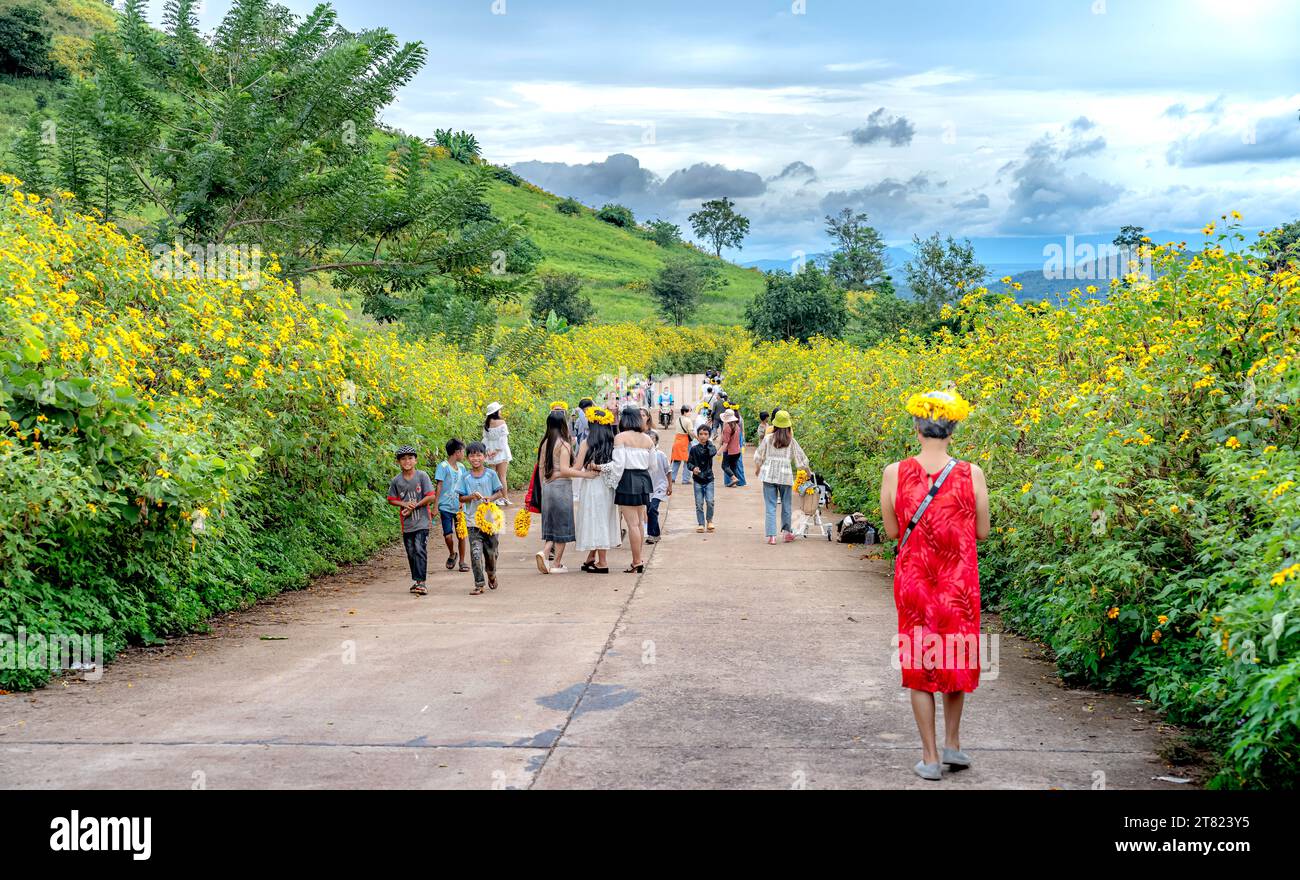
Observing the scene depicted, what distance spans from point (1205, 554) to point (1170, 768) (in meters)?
1.08

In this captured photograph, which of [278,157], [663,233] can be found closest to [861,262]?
[663,233]

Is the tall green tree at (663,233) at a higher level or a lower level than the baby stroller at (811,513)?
higher

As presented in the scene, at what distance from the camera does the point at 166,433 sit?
800 cm

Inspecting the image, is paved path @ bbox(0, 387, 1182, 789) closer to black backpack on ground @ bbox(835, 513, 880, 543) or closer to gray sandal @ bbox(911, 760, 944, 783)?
gray sandal @ bbox(911, 760, 944, 783)

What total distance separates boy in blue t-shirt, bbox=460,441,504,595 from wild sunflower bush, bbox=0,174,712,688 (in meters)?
1.37

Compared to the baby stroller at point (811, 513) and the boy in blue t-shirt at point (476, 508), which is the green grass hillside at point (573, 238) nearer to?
the baby stroller at point (811, 513)

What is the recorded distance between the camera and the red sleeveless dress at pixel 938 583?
Result: 17.5 feet

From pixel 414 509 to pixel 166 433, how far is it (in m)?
3.54

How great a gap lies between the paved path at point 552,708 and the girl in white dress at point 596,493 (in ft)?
5.71

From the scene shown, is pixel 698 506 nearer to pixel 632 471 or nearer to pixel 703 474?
pixel 703 474

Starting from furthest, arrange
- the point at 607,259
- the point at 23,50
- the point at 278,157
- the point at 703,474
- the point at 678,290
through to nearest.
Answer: the point at 607,259 < the point at 678,290 < the point at 23,50 < the point at 278,157 < the point at 703,474

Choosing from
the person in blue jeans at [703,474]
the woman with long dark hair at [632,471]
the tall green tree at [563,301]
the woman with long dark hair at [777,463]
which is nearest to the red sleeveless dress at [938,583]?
the woman with long dark hair at [632,471]

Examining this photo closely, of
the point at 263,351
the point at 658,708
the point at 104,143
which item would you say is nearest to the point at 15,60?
the point at 104,143
